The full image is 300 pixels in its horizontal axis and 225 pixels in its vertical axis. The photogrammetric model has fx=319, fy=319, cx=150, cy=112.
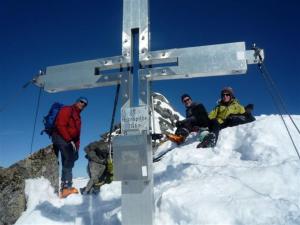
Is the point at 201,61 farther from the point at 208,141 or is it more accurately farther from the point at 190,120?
the point at 190,120

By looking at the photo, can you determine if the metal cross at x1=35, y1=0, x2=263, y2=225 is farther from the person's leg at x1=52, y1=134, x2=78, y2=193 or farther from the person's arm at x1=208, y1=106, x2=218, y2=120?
the person's arm at x1=208, y1=106, x2=218, y2=120

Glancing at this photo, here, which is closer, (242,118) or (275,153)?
(275,153)

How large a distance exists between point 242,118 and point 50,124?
5462mm

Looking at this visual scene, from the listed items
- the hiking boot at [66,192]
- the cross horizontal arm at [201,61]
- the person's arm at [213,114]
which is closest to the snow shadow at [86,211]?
the hiking boot at [66,192]

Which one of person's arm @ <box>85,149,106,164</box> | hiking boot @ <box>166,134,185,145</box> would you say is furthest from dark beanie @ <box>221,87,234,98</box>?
person's arm @ <box>85,149,106,164</box>

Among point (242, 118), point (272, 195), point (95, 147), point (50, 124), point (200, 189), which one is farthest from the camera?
point (95, 147)

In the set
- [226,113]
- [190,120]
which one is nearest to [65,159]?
[190,120]

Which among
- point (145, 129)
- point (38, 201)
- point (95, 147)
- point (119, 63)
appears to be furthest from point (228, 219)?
point (95, 147)

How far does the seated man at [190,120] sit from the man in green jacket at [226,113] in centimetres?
63

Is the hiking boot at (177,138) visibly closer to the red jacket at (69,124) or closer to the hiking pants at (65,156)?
the red jacket at (69,124)

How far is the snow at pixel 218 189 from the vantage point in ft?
14.1

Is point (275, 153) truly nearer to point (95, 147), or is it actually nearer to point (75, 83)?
point (75, 83)

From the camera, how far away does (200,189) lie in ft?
16.5

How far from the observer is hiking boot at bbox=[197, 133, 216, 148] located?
8.65 m
